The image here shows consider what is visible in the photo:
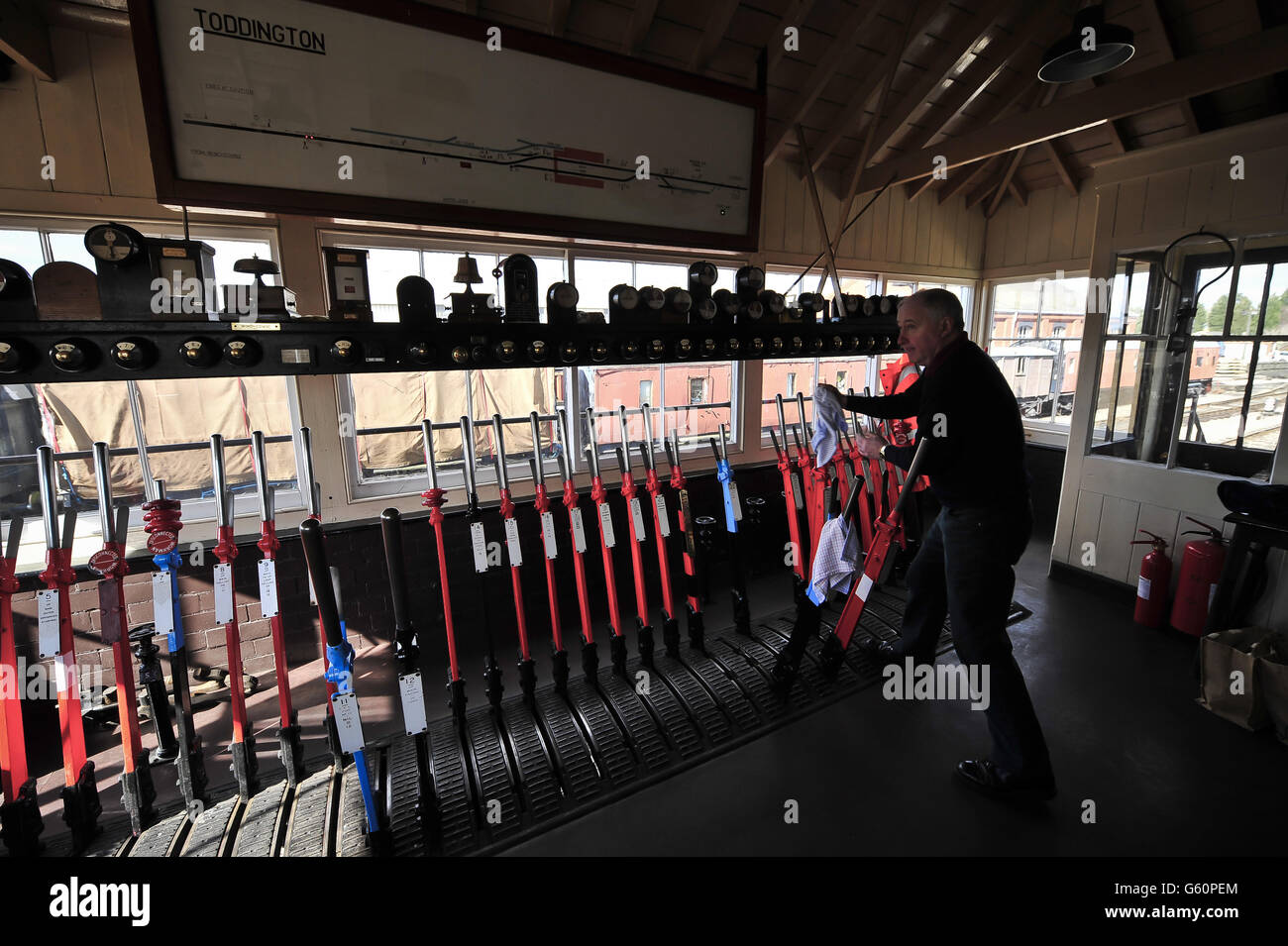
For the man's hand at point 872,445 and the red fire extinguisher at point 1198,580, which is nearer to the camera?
the man's hand at point 872,445

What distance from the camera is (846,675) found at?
10.2 ft

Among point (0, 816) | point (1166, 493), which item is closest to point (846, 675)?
point (1166, 493)

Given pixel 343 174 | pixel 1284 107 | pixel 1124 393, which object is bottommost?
pixel 1124 393

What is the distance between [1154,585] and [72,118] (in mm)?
6725

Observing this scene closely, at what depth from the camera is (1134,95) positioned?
117 inches

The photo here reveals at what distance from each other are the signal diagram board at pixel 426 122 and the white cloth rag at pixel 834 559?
1.74 m

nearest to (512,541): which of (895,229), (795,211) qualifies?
(795,211)

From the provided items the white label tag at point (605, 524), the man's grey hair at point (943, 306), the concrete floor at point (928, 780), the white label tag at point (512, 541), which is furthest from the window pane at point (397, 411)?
the man's grey hair at point (943, 306)

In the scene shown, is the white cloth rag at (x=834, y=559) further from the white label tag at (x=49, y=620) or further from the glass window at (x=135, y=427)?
the white label tag at (x=49, y=620)

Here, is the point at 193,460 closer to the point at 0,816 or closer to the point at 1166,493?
the point at 0,816

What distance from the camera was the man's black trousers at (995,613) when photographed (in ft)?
7.37

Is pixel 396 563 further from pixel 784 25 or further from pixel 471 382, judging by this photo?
pixel 784 25

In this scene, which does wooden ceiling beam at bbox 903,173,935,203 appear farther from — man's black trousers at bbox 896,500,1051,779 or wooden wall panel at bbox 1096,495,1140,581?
man's black trousers at bbox 896,500,1051,779
